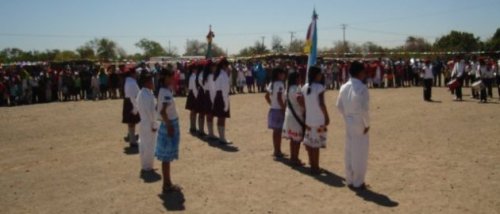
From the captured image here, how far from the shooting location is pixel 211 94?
11281 millimetres

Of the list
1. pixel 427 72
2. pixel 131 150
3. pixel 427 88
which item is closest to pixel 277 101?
pixel 131 150

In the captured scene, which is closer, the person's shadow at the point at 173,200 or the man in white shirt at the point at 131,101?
the person's shadow at the point at 173,200

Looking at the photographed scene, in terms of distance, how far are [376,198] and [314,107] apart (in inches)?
71.9

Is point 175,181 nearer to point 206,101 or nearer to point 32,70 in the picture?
point 206,101

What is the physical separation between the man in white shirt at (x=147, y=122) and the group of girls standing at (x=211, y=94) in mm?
2416

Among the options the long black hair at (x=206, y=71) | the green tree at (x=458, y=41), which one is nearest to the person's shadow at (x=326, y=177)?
the long black hair at (x=206, y=71)

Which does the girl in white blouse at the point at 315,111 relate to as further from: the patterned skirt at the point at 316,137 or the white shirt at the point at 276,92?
the white shirt at the point at 276,92

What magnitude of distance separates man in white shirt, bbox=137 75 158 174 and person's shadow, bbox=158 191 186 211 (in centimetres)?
146

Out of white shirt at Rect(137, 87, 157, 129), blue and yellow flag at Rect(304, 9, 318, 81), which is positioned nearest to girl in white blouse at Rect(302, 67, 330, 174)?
blue and yellow flag at Rect(304, 9, 318, 81)

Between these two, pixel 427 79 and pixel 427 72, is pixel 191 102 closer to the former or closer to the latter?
pixel 427 72

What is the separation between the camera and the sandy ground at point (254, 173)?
22.0ft

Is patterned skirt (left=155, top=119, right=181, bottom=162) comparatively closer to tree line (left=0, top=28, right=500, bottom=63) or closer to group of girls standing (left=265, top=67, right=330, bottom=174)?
group of girls standing (left=265, top=67, right=330, bottom=174)

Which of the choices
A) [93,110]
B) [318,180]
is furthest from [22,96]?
[318,180]

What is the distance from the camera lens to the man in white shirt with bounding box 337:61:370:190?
7.06m
